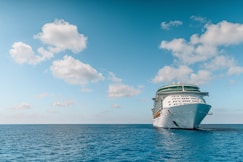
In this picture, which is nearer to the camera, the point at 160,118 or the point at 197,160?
the point at 197,160

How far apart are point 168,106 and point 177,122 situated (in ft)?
20.7

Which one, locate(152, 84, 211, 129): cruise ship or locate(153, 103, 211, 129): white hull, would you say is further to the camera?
locate(152, 84, 211, 129): cruise ship

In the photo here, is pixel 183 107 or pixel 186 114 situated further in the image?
pixel 186 114

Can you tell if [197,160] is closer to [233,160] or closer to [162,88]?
[233,160]

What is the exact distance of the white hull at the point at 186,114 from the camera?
259 feet

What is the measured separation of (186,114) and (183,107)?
10.7 ft

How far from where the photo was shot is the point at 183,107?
7962 centimetres

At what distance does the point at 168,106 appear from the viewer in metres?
86.8

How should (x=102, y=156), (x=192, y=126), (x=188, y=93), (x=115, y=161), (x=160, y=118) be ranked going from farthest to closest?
(x=160, y=118)
(x=188, y=93)
(x=192, y=126)
(x=102, y=156)
(x=115, y=161)

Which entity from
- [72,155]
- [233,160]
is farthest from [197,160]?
[72,155]

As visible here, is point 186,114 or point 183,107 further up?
point 183,107

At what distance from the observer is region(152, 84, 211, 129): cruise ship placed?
79.8 metres

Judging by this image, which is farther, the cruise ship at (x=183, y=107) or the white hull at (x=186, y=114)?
the cruise ship at (x=183, y=107)

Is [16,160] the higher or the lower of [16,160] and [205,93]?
the lower
